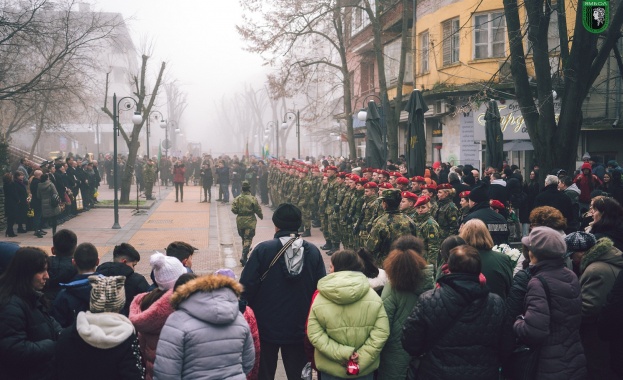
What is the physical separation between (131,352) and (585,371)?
11.0 ft

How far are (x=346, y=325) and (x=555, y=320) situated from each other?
1.56m

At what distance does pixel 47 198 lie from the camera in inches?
731

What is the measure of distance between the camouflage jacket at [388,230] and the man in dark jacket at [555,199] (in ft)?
12.9

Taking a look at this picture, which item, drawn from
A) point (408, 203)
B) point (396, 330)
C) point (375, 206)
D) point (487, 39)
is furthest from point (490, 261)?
point (487, 39)

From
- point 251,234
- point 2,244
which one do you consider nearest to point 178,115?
point 251,234

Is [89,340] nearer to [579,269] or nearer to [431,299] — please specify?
[431,299]

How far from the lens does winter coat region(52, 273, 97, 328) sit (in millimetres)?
5332

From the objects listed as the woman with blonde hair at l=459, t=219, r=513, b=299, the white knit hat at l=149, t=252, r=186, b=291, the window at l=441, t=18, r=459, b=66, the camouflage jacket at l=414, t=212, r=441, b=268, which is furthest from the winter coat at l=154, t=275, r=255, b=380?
the window at l=441, t=18, r=459, b=66

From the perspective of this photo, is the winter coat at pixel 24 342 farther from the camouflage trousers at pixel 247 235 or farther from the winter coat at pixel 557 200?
the camouflage trousers at pixel 247 235

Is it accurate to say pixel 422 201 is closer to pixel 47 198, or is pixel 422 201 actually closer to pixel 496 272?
pixel 496 272

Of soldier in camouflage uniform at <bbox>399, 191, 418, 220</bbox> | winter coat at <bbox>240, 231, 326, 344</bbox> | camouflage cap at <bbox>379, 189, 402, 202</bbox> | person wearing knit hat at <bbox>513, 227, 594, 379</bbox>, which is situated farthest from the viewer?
soldier in camouflage uniform at <bbox>399, 191, 418, 220</bbox>

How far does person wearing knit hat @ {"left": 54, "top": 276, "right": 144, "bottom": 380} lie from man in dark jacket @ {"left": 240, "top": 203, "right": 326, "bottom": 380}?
6.37ft

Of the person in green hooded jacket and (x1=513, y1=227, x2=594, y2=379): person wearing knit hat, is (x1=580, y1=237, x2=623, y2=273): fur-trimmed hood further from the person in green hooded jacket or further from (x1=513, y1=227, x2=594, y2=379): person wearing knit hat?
the person in green hooded jacket

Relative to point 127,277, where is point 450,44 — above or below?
above
